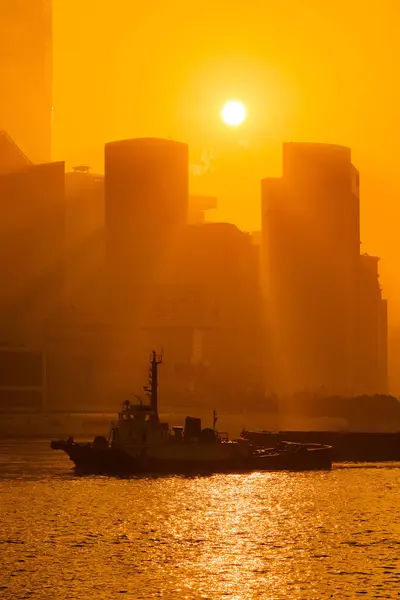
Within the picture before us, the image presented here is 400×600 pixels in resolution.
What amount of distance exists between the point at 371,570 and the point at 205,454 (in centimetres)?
6288

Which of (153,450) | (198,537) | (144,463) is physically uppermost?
(153,450)

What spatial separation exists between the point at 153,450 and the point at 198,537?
147 feet

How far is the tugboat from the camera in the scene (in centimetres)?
14912

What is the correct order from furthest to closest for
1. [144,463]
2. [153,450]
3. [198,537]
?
[144,463] < [153,450] < [198,537]

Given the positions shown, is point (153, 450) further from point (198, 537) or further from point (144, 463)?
point (198, 537)

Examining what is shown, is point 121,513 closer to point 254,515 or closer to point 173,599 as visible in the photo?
point 254,515

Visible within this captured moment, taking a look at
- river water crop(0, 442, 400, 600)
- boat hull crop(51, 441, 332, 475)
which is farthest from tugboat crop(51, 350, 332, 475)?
river water crop(0, 442, 400, 600)

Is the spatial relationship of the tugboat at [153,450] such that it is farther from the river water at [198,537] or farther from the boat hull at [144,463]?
the river water at [198,537]

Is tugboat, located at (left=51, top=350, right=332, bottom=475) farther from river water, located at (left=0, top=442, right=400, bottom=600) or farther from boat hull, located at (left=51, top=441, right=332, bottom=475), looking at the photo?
river water, located at (left=0, top=442, right=400, bottom=600)

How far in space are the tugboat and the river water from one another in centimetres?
235

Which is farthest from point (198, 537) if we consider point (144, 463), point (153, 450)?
point (144, 463)

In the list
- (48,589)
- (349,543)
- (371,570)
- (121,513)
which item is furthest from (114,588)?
(121,513)

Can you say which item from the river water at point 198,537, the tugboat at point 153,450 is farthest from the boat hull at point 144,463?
the river water at point 198,537

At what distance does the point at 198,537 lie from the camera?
345 feet
